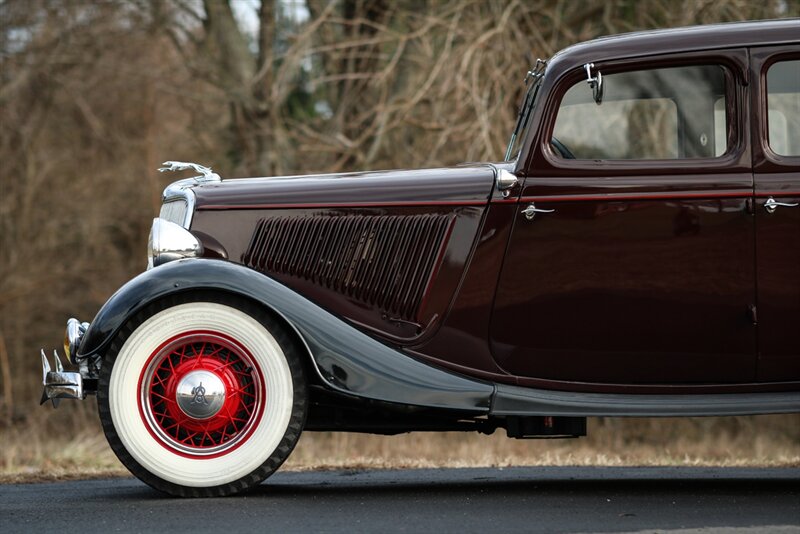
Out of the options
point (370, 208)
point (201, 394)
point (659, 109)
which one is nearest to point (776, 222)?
point (659, 109)

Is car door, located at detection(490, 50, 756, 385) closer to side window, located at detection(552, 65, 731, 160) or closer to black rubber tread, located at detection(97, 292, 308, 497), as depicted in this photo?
side window, located at detection(552, 65, 731, 160)

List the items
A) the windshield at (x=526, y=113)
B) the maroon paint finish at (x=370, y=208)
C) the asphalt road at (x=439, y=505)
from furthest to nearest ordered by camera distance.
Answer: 1. the windshield at (x=526, y=113)
2. the maroon paint finish at (x=370, y=208)
3. the asphalt road at (x=439, y=505)

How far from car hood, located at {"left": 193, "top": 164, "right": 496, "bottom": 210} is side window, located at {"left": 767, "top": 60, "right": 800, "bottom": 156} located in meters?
1.30

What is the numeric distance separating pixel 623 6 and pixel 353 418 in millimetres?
8688

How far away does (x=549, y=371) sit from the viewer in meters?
5.17

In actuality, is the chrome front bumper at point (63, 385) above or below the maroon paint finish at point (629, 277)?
below

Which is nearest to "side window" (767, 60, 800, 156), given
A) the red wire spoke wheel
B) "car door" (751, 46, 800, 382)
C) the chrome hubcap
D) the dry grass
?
"car door" (751, 46, 800, 382)

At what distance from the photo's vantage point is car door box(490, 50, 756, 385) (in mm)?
5129

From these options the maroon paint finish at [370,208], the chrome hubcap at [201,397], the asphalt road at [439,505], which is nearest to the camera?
the asphalt road at [439,505]

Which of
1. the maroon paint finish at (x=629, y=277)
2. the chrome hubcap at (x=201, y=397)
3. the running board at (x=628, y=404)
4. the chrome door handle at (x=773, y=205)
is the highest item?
the chrome door handle at (x=773, y=205)

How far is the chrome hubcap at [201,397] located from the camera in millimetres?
4926

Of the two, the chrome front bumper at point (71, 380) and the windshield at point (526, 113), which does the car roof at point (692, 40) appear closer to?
the windshield at point (526, 113)

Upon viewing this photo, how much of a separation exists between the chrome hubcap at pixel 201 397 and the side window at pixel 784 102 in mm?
2735

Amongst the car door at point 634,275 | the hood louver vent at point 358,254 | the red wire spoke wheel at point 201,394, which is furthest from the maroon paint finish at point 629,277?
the red wire spoke wheel at point 201,394
